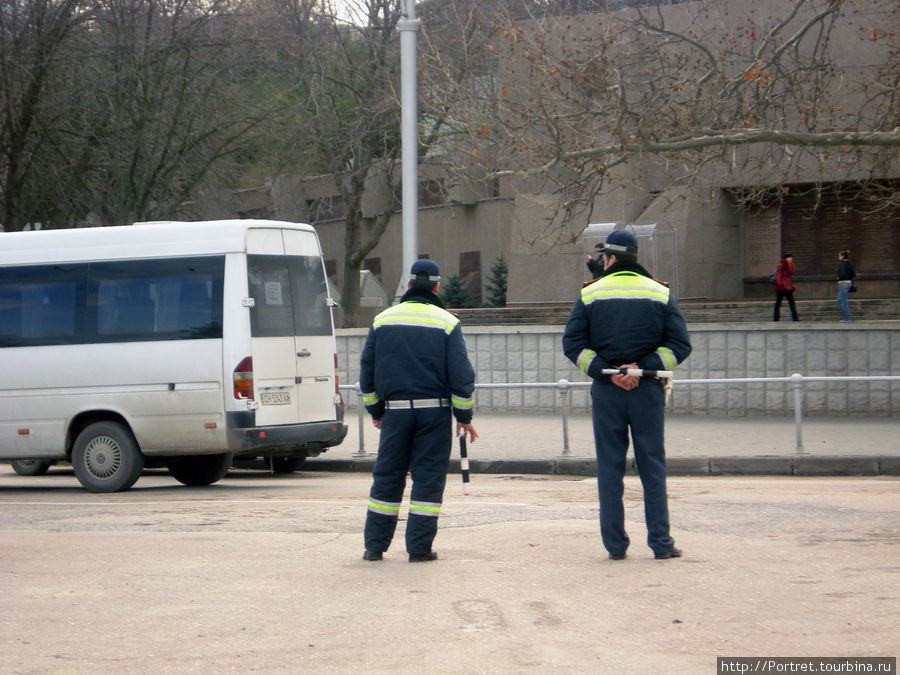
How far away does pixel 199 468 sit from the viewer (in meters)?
13.3

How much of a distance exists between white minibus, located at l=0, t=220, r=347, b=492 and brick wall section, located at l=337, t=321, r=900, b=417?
7.91m

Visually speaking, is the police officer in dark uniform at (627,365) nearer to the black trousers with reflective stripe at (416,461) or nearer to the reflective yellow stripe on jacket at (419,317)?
the reflective yellow stripe on jacket at (419,317)

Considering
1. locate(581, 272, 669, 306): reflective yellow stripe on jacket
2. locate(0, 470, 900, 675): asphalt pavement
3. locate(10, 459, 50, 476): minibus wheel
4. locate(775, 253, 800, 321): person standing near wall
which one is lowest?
locate(10, 459, 50, 476): minibus wheel

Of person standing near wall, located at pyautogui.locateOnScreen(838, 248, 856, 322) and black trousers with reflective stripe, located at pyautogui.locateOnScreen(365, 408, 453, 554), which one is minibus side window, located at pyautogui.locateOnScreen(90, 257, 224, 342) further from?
person standing near wall, located at pyautogui.locateOnScreen(838, 248, 856, 322)

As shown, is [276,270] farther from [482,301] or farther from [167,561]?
[482,301]

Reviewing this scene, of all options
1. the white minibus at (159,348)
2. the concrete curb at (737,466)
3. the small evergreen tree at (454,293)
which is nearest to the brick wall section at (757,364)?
the concrete curb at (737,466)

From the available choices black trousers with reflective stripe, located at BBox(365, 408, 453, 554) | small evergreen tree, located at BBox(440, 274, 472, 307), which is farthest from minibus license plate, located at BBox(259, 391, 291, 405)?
small evergreen tree, located at BBox(440, 274, 472, 307)

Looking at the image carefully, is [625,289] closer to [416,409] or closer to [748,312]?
[416,409]

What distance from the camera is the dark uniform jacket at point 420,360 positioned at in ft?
23.5

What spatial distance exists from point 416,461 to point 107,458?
6.26 m

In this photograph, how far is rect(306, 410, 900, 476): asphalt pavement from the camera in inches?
516

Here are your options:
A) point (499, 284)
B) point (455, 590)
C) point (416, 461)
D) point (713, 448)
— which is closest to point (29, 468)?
point (713, 448)

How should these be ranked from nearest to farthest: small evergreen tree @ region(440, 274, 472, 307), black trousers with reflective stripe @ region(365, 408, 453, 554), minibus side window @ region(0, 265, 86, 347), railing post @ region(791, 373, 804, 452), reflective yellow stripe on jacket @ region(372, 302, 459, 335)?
black trousers with reflective stripe @ region(365, 408, 453, 554) < reflective yellow stripe on jacket @ region(372, 302, 459, 335) < minibus side window @ region(0, 265, 86, 347) < railing post @ region(791, 373, 804, 452) < small evergreen tree @ region(440, 274, 472, 307)

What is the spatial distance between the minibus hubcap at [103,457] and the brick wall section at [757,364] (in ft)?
30.6
